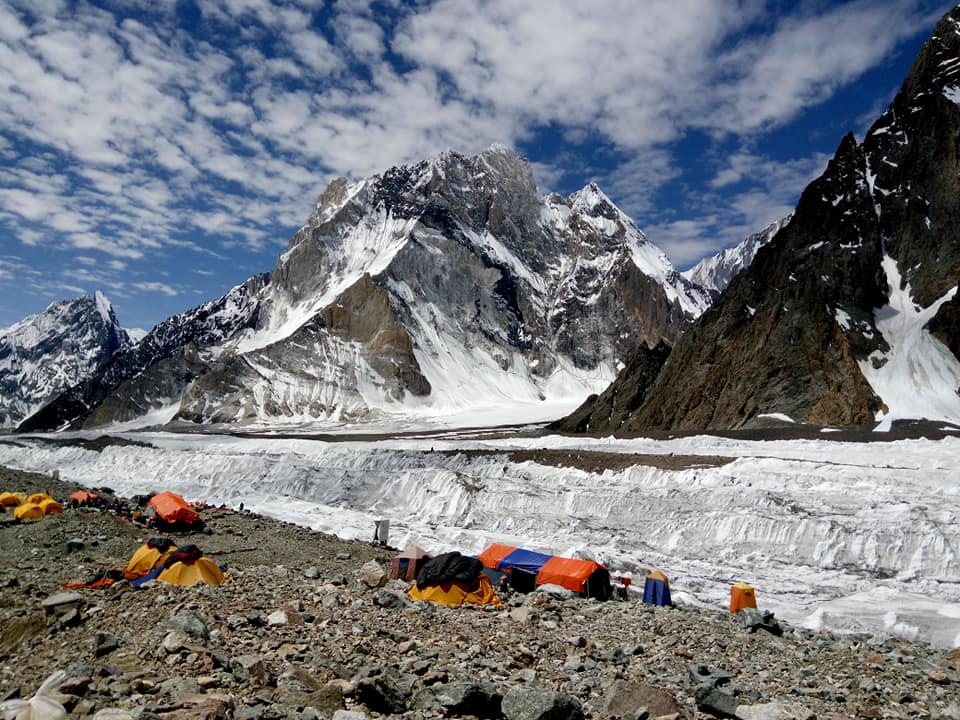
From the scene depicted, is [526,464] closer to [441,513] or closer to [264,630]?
[441,513]

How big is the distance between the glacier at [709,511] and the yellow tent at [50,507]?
9.73 meters

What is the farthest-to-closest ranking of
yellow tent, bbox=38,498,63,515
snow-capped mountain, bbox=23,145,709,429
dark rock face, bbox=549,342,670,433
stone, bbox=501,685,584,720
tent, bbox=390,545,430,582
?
snow-capped mountain, bbox=23,145,709,429
dark rock face, bbox=549,342,670,433
yellow tent, bbox=38,498,63,515
tent, bbox=390,545,430,582
stone, bbox=501,685,584,720

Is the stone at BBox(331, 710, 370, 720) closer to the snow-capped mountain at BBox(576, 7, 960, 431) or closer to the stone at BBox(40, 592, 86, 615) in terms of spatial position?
the stone at BBox(40, 592, 86, 615)

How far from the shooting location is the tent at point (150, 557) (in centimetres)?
1414

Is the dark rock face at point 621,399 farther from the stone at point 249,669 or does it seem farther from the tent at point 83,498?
the stone at point 249,669

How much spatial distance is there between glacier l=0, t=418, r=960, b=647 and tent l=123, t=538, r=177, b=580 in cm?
1077

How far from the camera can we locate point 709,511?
2342 centimetres

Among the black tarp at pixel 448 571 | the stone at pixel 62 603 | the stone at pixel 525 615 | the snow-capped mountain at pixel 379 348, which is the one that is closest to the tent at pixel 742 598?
the stone at pixel 525 615

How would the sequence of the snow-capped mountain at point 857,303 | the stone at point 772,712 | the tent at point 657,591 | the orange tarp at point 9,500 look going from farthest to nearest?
the snow-capped mountain at point 857,303 < the orange tarp at point 9,500 < the tent at point 657,591 < the stone at point 772,712

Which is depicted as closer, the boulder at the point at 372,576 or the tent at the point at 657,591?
the boulder at the point at 372,576

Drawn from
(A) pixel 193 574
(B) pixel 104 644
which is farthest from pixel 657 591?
(B) pixel 104 644

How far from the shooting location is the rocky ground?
638 cm

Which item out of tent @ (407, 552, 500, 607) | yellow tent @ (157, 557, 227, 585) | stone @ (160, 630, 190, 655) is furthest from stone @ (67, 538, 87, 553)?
stone @ (160, 630, 190, 655)

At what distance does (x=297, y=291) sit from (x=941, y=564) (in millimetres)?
193558
